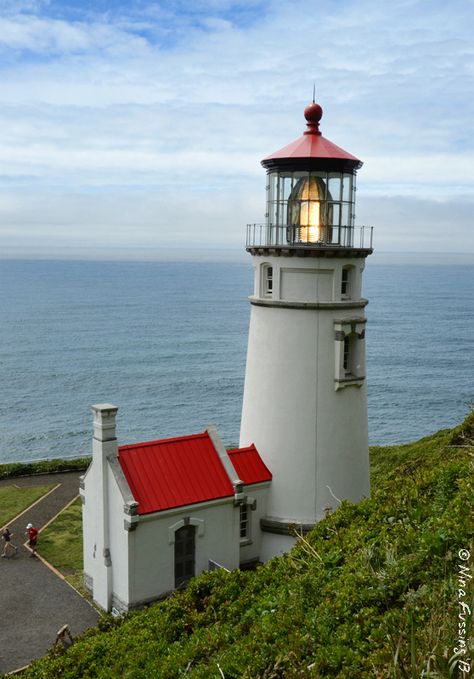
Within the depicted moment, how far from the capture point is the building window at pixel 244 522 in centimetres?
1748

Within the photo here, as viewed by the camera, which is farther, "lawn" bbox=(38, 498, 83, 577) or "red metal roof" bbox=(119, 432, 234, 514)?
"lawn" bbox=(38, 498, 83, 577)

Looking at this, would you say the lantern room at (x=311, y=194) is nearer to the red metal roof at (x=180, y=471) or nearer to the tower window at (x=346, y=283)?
the tower window at (x=346, y=283)

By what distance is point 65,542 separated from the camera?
20.9 metres

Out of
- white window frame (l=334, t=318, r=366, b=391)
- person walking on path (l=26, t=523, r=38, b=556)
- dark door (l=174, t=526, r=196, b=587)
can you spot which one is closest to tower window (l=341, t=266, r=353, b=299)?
white window frame (l=334, t=318, r=366, b=391)

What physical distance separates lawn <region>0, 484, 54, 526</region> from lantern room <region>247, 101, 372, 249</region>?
1445 centimetres

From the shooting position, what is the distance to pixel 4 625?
627 inches

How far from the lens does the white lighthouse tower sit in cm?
1639

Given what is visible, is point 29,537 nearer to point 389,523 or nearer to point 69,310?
point 389,523

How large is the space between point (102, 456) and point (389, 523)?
857 centimetres

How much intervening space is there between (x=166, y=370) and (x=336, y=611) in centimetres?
6070

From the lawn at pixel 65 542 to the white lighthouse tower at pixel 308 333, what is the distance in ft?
21.4

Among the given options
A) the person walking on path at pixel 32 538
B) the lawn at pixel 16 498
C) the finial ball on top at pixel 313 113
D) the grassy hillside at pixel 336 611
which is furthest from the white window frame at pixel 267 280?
the lawn at pixel 16 498

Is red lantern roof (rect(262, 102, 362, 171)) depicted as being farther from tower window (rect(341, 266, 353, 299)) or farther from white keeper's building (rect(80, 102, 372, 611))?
tower window (rect(341, 266, 353, 299))

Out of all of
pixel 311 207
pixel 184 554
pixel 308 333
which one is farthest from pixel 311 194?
pixel 184 554
